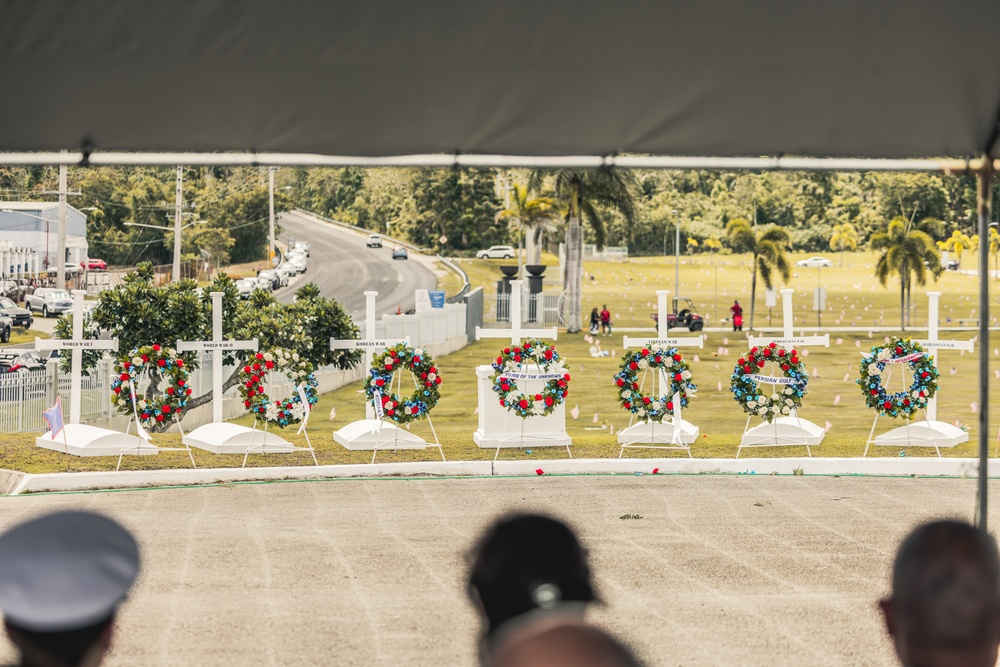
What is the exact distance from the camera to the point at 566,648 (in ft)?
5.03

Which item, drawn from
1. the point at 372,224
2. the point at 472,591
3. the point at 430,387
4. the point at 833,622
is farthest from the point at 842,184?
the point at 472,591

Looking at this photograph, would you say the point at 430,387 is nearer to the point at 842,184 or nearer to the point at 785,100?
the point at 785,100

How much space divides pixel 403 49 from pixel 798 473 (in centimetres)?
1192

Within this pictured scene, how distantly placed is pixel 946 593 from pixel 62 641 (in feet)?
4.52

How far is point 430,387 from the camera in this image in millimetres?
17516

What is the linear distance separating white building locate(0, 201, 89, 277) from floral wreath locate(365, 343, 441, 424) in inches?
1982

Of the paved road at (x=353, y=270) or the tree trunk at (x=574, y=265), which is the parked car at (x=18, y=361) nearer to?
the tree trunk at (x=574, y=265)

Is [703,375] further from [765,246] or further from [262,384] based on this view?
[262,384]

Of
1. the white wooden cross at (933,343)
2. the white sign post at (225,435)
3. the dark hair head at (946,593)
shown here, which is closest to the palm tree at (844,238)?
the white wooden cross at (933,343)

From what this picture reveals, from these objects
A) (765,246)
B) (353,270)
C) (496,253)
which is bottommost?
(353,270)

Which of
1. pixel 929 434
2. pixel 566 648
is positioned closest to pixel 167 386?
pixel 929 434

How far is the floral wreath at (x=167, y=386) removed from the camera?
55.9 feet

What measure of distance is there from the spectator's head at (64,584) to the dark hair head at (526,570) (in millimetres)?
520

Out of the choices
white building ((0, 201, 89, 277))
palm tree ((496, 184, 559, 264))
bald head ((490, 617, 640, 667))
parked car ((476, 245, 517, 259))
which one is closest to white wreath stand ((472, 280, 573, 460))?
bald head ((490, 617, 640, 667))
